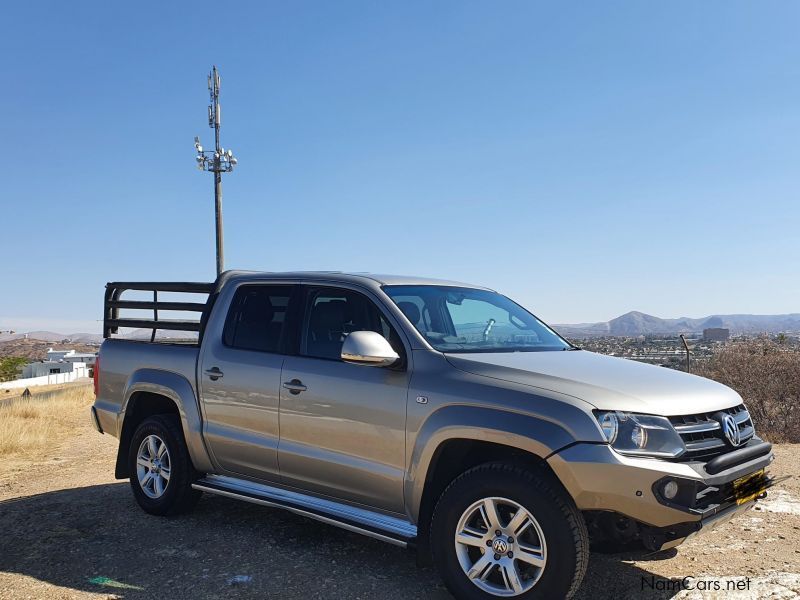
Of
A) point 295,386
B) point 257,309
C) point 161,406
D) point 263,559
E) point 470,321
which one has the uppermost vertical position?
point 257,309

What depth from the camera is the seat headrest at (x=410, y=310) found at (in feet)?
14.4

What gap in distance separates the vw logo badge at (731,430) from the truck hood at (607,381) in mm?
73

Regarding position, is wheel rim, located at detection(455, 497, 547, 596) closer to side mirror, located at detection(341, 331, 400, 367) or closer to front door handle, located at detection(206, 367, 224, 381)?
side mirror, located at detection(341, 331, 400, 367)

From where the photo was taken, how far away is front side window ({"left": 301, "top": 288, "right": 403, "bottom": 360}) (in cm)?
451

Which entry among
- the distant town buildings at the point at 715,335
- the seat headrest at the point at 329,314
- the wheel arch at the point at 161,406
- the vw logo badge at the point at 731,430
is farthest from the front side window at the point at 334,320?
the distant town buildings at the point at 715,335

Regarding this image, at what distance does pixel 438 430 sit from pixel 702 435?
1.37 meters

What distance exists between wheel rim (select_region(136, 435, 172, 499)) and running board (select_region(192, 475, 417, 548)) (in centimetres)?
39

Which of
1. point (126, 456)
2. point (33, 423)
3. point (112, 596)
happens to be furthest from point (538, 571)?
point (33, 423)

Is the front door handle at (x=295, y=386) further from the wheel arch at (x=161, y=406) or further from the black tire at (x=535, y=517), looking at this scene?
the black tire at (x=535, y=517)

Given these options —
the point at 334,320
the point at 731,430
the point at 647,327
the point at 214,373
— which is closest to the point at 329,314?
the point at 334,320

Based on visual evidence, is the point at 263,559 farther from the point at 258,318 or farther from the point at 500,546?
the point at 500,546

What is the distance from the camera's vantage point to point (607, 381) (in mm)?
3674

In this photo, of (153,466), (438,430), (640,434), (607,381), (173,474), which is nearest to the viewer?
(640,434)

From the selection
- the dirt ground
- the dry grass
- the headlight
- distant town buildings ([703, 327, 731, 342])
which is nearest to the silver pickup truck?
the headlight
